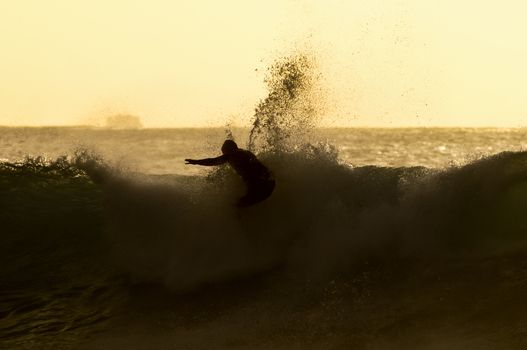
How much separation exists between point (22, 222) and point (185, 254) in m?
3.96

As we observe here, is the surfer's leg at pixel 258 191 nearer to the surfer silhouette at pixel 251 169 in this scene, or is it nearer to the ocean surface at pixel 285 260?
the surfer silhouette at pixel 251 169

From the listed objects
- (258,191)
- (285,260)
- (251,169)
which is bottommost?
(285,260)

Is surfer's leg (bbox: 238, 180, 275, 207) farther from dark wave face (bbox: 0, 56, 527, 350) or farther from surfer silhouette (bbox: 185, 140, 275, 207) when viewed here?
dark wave face (bbox: 0, 56, 527, 350)

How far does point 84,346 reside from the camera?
7.42 meters

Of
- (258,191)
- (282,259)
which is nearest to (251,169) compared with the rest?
(258,191)

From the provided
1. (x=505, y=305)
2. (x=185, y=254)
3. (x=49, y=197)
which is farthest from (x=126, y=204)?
(x=505, y=305)

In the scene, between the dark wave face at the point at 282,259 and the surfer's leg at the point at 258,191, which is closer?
the dark wave face at the point at 282,259

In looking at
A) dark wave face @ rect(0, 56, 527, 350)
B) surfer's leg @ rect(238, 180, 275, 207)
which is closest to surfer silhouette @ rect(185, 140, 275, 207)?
surfer's leg @ rect(238, 180, 275, 207)

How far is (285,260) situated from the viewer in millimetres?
9156

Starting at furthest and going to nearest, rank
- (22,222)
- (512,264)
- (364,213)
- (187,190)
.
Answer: (22,222)
(187,190)
(364,213)
(512,264)

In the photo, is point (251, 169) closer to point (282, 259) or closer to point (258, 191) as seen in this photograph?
point (258, 191)

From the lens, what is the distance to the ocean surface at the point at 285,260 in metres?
7.13

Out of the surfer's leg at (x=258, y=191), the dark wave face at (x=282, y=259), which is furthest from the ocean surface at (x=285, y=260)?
the surfer's leg at (x=258, y=191)

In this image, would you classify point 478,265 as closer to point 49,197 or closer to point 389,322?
point 389,322
